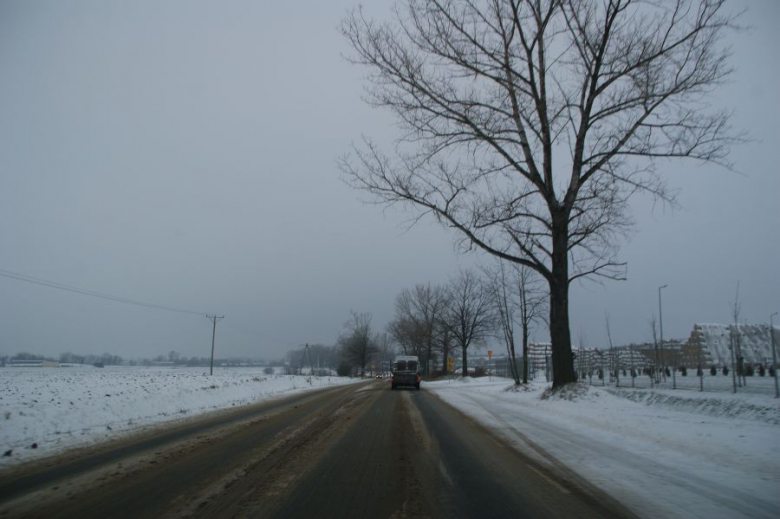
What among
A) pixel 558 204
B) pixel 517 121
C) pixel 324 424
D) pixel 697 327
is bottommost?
pixel 324 424

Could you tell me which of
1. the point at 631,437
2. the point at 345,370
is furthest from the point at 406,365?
the point at 345,370

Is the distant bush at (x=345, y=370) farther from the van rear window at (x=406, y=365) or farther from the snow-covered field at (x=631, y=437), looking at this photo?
the snow-covered field at (x=631, y=437)

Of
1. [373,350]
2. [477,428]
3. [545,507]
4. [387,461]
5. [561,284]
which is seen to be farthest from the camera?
[373,350]

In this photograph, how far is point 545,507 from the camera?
482 centimetres

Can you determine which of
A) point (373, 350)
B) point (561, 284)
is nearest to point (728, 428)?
point (561, 284)

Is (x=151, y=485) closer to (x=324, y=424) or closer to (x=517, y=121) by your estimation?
(x=324, y=424)

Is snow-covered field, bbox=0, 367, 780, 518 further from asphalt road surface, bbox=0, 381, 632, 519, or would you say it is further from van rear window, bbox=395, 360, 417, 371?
van rear window, bbox=395, 360, 417, 371

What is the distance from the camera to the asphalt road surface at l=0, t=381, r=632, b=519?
4.74 metres

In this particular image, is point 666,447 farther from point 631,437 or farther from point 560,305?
point 560,305

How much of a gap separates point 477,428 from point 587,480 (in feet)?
17.6

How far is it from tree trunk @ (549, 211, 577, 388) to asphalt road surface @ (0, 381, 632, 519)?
842 centimetres

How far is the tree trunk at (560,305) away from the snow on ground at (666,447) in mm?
2067

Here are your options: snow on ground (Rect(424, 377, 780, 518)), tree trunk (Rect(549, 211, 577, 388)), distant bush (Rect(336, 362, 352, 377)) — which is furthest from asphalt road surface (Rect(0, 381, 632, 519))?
distant bush (Rect(336, 362, 352, 377))

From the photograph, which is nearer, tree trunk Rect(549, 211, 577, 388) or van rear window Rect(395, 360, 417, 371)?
tree trunk Rect(549, 211, 577, 388)
